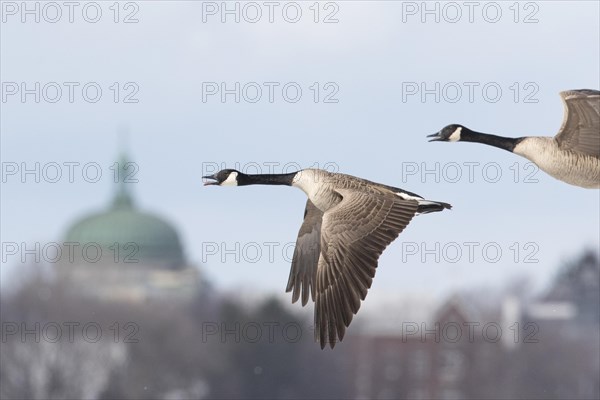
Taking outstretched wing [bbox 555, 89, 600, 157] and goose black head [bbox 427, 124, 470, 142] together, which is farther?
goose black head [bbox 427, 124, 470, 142]

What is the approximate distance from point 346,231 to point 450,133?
71.5 inches

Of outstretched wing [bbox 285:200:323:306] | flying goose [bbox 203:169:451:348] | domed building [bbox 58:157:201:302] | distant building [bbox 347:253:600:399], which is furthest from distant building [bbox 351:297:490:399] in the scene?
flying goose [bbox 203:169:451:348]

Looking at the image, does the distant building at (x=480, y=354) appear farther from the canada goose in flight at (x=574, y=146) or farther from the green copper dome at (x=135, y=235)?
the canada goose in flight at (x=574, y=146)

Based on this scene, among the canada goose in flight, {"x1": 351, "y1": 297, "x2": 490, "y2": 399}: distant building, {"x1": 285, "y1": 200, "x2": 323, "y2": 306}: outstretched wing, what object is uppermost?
the canada goose in flight

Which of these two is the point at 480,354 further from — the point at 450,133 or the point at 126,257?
the point at 450,133

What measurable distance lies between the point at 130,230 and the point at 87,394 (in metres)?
51.5

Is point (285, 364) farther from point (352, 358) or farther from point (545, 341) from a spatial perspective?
point (545, 341)

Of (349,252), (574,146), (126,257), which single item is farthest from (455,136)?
(126,257)

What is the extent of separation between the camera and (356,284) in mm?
17906

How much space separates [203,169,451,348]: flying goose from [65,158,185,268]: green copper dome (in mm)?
87759

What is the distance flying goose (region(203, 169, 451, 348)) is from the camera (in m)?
17.9

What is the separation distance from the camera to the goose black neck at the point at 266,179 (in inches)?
753

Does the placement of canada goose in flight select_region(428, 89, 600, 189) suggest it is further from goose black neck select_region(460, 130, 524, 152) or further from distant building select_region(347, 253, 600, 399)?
distant building select_region(347, 253, 600, 399)

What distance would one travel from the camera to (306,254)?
19625 mm
